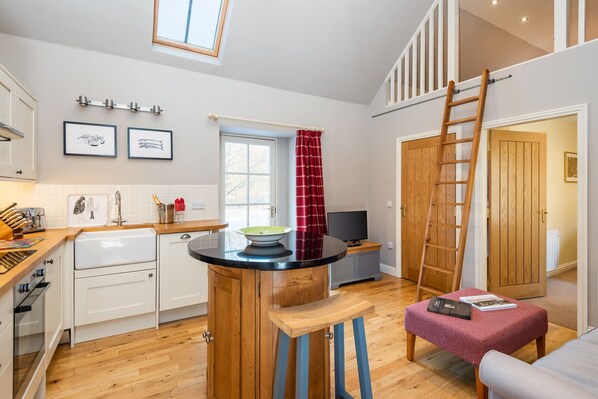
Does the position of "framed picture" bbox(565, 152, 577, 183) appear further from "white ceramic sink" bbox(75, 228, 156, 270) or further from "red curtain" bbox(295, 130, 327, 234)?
"white ceramic sink" bbox(75, 228, 156, 270)

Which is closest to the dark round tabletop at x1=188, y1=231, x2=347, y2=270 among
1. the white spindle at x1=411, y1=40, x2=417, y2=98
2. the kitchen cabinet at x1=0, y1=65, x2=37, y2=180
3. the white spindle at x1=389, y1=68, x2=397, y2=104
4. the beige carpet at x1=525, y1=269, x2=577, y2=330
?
the kitchen cabinet at x1=0, y1=65, x2=37, y2=180

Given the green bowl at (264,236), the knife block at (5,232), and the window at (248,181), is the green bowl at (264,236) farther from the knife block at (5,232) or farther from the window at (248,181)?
the window at (248,181)

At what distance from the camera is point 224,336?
5.10 feet

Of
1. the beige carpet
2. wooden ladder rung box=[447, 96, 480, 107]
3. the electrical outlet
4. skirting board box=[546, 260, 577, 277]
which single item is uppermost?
wooden ladder rung box=[447, 96, 480, 107]

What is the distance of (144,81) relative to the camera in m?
3.13

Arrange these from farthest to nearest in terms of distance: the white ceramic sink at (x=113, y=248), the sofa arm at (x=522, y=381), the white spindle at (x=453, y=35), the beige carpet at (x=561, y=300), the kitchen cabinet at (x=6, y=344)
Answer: the white spindle at (x=453, y=35) → the beige carpet at (x=561, y=300) → the white ceramic sink at (x=113, y=248) → the kitchen cabinet at (x=6, y=344) → the sofa arm at (x=522, y=381)

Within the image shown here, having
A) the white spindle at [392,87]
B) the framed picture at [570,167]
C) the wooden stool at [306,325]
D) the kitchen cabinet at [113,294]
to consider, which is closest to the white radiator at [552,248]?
the framed picture at [570,167]

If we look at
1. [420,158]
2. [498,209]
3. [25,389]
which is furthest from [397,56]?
[25,389]

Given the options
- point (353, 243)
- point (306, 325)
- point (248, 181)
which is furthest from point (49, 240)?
point (353, 243)

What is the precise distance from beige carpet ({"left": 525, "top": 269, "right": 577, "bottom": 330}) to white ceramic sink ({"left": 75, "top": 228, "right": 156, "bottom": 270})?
3.82 m

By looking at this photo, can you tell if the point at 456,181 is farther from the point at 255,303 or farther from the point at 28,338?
the point at 28,338

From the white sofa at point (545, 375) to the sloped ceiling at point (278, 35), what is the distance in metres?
3.45

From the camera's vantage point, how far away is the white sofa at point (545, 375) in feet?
3.04

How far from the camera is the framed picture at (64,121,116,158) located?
2.80 metres
